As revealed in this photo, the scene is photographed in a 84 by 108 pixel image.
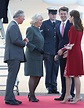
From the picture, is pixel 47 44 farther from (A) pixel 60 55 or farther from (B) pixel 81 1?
(B) pixel 81 1

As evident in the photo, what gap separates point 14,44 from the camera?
729 centimetres

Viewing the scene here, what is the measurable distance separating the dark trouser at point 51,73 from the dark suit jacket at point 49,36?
0.17 metres

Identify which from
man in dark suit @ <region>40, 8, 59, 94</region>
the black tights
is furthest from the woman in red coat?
man in dark suit @ <region>40, 8, 59, 94</region>

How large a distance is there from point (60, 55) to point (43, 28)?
133 centimetres

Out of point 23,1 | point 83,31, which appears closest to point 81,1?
point 23,1

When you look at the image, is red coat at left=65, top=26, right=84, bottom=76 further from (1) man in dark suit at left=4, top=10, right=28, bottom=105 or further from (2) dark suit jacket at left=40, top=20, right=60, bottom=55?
(2) dark suit jacket at left=40, top=20, right=60, bottom=55

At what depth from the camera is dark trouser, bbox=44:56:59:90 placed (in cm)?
883

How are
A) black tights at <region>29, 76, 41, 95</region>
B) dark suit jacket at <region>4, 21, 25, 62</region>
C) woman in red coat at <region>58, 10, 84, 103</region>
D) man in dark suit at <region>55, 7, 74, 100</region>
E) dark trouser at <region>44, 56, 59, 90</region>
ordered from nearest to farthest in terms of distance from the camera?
dark suit jacket at <region>4, 21, 25, 62</region>, woman in red coat at <region>58, 10, 84, 103</region>, black tights at <region>29, 76, 41, 95</region>, man in dark suit at <region>55, 7, 74, 100</region>, dark trouser at <region>44, 56, 59, 90</region>

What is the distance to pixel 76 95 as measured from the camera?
24.7ft

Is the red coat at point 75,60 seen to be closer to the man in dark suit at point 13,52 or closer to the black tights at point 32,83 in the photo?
the black tights at point 32,83

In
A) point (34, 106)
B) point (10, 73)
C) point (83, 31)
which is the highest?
point (83, 31)

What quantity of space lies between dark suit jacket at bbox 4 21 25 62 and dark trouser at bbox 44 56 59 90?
155cm

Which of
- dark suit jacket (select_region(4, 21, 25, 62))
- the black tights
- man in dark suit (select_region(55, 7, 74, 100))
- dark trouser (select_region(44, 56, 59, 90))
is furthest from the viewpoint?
dark trouser (select_region(44, 56, 59, 90))

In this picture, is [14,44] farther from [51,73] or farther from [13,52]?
[51,73]
